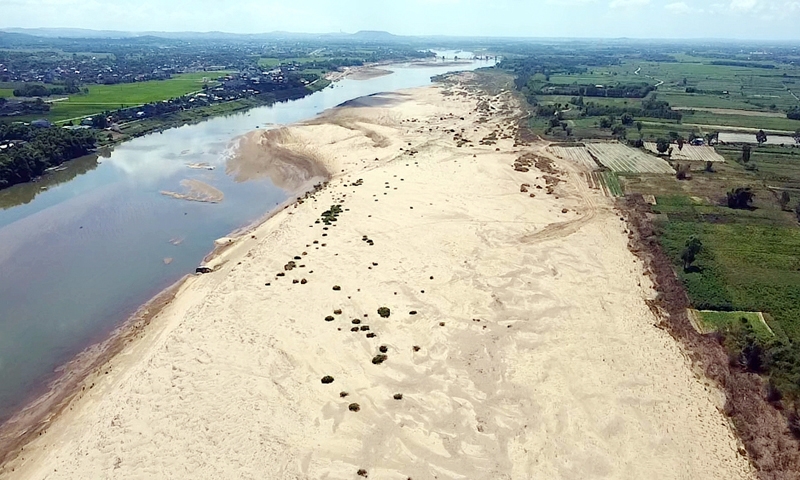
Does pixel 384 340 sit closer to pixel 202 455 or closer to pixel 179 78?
pixel 202 455

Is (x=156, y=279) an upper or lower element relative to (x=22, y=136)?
lower

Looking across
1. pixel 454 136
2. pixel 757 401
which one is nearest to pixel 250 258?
pixel 757 401

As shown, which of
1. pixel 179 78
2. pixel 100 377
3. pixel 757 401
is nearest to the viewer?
pixel 757 401

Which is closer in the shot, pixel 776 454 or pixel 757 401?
pixel 776 454

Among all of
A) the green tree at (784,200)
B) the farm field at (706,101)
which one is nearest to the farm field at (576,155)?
the green tree at (784,200)

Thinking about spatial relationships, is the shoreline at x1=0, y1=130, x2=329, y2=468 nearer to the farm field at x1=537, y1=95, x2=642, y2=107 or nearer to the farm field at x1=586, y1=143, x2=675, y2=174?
the farm field at x1=586, y1=143, x2=675, y2=174

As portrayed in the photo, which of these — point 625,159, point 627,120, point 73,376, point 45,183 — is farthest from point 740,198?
point 45,183

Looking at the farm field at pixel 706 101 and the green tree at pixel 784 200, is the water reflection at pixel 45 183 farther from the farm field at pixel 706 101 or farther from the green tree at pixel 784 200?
the farm field at pixel 706 101
